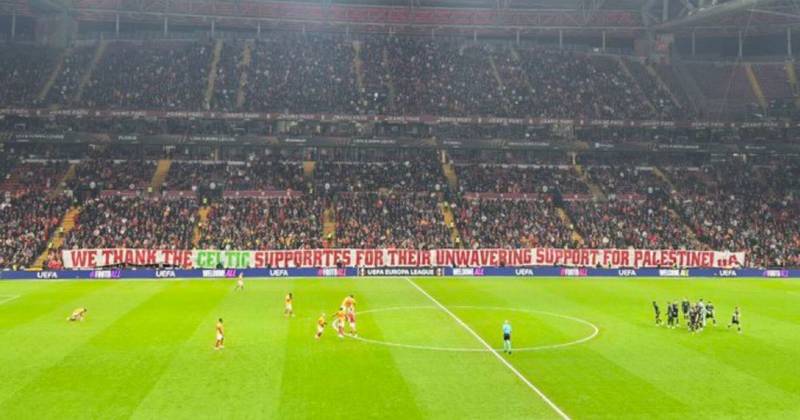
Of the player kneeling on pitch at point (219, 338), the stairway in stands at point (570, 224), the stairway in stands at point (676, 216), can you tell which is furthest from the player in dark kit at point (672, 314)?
the stairway in stands at point (676, 216)

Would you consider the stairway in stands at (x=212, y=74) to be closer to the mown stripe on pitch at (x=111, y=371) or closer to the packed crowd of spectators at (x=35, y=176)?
the packed crowd of spectators at (x=35, y=176)

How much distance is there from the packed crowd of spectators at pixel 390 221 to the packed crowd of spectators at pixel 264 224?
219cm

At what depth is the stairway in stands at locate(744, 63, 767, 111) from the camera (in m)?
82.8

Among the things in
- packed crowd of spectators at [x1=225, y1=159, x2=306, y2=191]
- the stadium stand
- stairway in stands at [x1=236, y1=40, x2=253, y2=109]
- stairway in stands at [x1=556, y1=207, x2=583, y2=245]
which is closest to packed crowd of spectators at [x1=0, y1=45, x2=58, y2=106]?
the stadium stand

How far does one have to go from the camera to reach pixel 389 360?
25.5 m

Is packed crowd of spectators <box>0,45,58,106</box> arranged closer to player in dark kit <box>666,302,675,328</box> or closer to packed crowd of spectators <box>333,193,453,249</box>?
packed crowd of spectators <box>333,193,453,249</box>

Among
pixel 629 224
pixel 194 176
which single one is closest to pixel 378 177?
pixel 194 176

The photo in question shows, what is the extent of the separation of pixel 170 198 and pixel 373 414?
50.7 m

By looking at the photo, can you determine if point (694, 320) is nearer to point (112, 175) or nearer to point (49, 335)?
point (49, 335)

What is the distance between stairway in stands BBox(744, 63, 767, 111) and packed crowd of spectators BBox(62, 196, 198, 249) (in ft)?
203

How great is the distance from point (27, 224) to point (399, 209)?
29709 millimetres

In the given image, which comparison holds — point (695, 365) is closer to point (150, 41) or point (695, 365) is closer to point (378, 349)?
point (378, 349)

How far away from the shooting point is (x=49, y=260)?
177ft

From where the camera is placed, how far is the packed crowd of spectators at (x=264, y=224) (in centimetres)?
5778
